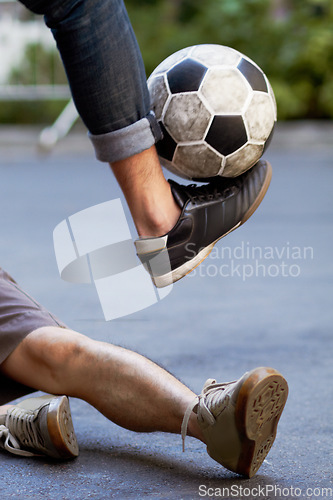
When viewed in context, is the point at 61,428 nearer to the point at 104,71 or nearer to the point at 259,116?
the point at 104,71

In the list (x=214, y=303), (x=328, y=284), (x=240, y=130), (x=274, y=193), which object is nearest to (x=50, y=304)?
(x=214, y=303)

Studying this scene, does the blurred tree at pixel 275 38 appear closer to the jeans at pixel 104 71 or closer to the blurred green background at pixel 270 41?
the blurred green background at pixel 270 41

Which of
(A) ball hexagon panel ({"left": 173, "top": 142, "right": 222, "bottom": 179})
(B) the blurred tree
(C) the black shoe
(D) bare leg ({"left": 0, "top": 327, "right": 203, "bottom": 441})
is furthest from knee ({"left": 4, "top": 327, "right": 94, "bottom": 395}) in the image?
(B) the blurred tree

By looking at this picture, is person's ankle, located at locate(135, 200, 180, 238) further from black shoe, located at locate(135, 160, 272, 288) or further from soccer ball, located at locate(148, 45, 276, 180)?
soccer ball, located at locate(148, 45, 276, 180)

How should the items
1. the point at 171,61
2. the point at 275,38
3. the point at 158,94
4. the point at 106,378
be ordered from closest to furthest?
the point at 106,378 → the point at 158,94 → the point at 171,61 → the point at 275,38

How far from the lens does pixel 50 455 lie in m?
1.79

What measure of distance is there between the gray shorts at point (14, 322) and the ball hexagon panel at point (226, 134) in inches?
23.9

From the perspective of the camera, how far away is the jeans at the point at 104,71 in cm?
161

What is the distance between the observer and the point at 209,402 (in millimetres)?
1637

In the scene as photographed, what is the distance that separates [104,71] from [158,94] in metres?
0.36

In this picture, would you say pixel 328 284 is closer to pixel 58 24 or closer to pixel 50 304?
pixel 50 304

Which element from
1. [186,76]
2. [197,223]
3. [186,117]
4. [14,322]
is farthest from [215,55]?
[14,322]

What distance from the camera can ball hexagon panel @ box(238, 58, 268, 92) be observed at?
208 cm

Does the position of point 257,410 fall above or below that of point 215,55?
below
